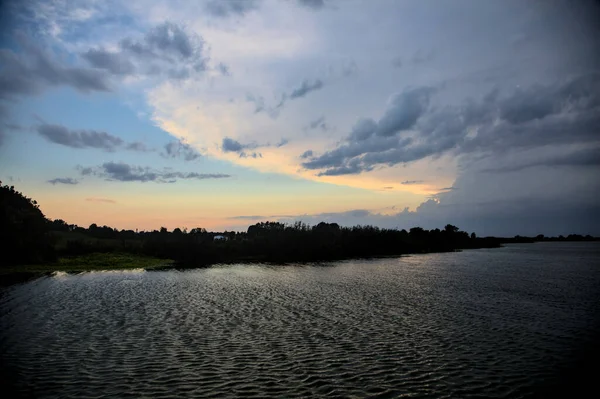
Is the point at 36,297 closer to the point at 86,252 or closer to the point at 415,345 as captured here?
the point at 415,345

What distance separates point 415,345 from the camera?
2325 cm

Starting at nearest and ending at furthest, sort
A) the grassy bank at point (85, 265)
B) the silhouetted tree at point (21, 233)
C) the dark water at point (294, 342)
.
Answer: the dark water at point (294, 342) < the grassy bank at point (85, 265) < the silhouetted tree at point (21, 233)

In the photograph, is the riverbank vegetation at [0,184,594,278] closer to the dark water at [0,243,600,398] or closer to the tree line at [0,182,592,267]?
the tree line at [0,182,592,267]

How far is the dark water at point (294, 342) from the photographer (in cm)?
1692

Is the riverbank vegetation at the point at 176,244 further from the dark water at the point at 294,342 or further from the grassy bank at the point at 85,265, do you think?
the dark water at the point at 294,342

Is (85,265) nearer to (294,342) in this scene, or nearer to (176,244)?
(176,244)

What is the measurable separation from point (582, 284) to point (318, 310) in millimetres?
41876

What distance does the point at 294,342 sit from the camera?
23.9m

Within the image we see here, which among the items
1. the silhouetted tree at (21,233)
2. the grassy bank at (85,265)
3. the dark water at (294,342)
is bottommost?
the dark water at (294,342)

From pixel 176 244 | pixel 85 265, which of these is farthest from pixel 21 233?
pixel 176 244

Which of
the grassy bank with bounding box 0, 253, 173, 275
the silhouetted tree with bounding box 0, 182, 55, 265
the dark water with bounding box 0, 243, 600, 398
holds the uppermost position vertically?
the silhouetted tree with bounding box 0, 182, 55, 265

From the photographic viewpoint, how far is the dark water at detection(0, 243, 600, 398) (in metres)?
16.9

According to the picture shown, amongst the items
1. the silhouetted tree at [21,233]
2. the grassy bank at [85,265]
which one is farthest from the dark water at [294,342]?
the silhouetted tree at [21,233]

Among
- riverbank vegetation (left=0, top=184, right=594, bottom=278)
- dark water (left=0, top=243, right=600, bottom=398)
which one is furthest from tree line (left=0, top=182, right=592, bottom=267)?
dark water (left=0, top=243, right=600, bottom=398)
